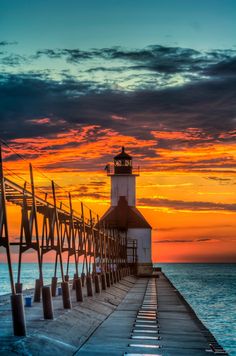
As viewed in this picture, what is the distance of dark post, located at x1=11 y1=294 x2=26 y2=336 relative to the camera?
60.2 ft

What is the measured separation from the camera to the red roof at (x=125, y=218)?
94.4 m

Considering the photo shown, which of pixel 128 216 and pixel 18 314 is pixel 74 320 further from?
pixel 128 216

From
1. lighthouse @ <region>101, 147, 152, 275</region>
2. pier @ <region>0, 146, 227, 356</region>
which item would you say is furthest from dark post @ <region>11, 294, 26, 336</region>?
lighthouse @ <region>101, 147, 152, 275</region>

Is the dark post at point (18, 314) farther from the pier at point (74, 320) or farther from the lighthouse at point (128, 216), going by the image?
the lighthouse at point (128, 216)

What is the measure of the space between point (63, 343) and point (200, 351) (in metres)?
4.58

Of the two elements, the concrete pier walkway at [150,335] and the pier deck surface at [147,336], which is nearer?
the pier deck surface at [147,336]

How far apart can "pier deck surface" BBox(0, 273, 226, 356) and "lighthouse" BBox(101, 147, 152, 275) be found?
61131 mm

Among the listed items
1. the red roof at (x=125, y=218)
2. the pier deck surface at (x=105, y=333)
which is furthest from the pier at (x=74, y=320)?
the red roof at (x=125, y=218)

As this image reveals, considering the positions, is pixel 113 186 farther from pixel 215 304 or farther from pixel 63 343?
pixel 63 343

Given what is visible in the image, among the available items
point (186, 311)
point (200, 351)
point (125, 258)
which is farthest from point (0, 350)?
point (125, 258)

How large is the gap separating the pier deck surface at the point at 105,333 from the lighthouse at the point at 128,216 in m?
61.1

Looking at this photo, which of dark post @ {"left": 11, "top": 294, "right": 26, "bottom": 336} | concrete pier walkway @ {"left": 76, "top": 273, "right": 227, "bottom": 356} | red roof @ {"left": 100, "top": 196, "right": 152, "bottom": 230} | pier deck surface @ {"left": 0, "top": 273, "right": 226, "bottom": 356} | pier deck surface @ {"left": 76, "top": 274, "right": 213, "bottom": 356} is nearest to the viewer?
dark post @ {"left": 11, "top": 294, "right": 26, "bottom": 336}

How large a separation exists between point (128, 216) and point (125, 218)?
3.38ft

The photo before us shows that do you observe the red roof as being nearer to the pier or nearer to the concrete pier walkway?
the pier
